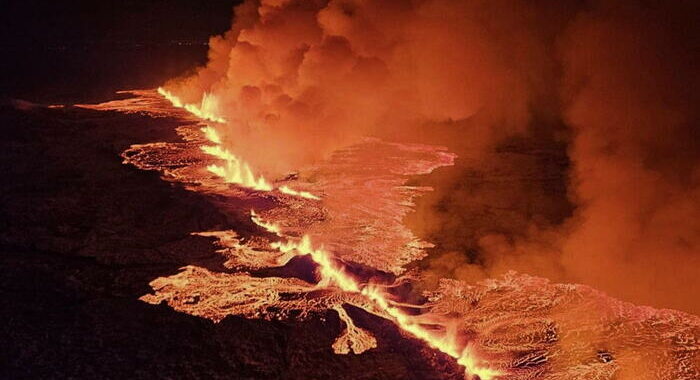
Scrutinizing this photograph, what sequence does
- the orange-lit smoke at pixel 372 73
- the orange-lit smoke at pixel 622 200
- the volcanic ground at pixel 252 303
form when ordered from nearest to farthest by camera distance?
the volcanic ground at pixel 252 303, the orange-lit smoke at pixel 622 200, the orange-lit smoke at pixel 372 73

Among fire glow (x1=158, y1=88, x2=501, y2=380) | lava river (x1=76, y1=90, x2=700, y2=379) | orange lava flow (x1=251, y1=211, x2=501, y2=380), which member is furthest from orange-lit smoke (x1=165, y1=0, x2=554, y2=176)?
orange lava flow (x1=251, y1=211, x2=501, y2=380)

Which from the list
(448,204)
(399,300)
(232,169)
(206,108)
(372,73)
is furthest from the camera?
(206,108)

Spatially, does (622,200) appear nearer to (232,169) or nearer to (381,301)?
(381,301)

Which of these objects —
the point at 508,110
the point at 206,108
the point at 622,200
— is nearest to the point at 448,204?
the point at 622,200

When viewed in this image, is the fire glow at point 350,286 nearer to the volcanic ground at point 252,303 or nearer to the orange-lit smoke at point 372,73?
the volcanic ground at point 252,303

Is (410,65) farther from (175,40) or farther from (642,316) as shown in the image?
(175,40)

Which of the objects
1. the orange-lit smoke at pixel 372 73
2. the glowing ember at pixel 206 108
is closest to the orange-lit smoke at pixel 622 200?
the orange-lit smoke at pixel 372 73
